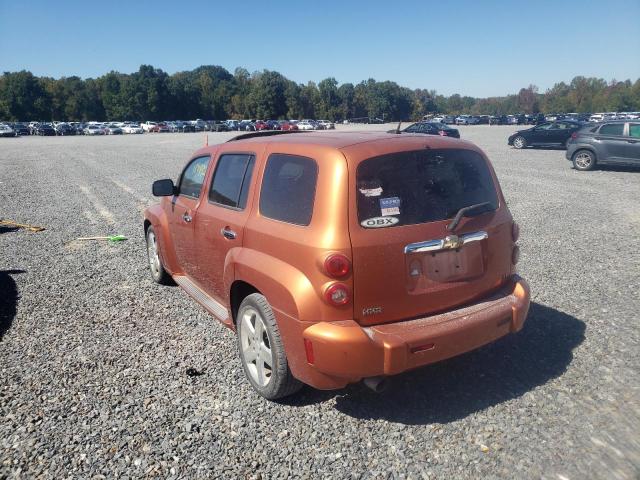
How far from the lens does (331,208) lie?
2.79 metres

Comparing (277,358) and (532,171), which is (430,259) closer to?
(277,358)

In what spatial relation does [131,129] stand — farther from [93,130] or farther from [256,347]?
[256,347]

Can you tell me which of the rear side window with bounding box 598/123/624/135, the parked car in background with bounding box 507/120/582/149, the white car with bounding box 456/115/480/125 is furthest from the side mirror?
the white car with bounding box 456/115/480/125

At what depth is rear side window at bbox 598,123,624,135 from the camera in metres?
15.6

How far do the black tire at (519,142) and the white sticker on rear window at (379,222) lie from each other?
997 inches

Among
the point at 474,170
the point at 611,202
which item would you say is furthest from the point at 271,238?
the point at 611,202

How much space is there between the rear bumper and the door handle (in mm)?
1071

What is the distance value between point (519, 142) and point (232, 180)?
2514 centimetres

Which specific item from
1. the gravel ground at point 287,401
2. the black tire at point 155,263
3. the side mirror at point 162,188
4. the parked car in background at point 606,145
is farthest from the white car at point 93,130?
the side mirror at point 162,188

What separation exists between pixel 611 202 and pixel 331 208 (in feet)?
32.6

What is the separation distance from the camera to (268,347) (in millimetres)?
3260

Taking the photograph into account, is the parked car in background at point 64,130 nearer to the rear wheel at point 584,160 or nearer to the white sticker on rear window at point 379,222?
the rear wheel at point 584,160

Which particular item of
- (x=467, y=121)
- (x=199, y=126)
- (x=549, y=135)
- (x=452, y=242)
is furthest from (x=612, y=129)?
(x=467, y=121)

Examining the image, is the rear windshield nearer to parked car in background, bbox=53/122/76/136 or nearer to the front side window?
the front side window
